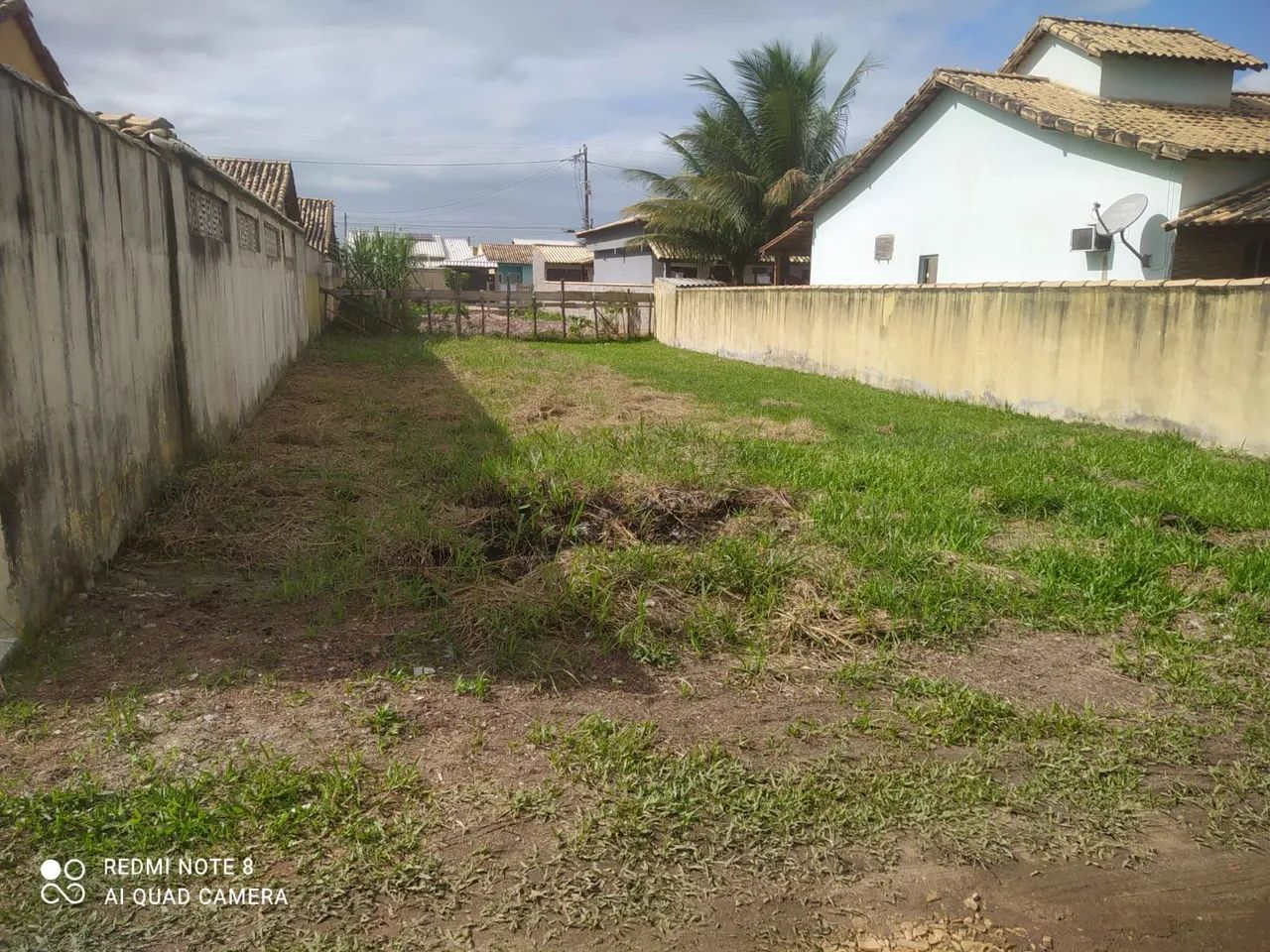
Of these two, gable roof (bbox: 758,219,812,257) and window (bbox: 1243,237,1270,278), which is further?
gable roof (bbox: 758,219,812,257)

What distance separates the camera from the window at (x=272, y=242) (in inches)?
459

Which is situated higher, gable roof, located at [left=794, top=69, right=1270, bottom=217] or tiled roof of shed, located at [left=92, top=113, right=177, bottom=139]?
gable roof, located at [left=794, top=69, right=1270, bottom=217]

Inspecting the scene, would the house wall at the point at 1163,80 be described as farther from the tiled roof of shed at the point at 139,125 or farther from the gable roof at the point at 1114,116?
the tiled roof of shed at the point at 139,125

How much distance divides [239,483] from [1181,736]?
531 centimetres

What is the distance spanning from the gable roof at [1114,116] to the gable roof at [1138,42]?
0.81 meters

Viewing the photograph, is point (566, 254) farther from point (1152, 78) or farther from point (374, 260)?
point (1152, 78)

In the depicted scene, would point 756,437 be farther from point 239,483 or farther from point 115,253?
point 115,253

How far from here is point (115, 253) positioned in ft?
15.6

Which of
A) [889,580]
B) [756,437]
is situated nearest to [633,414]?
[756,437]

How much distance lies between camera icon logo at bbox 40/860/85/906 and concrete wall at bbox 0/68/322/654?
1371 millimetres

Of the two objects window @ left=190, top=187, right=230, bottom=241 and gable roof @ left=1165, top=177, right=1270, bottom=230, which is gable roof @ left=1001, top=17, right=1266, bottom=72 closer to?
gable roof @ left=1165, top=177, right=1270, bottom=230

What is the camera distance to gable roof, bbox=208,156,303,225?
830 inches

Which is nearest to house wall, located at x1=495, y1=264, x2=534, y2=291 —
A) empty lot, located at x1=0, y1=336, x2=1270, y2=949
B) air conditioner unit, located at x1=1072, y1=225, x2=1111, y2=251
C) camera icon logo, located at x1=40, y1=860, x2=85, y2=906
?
air conditioner unit, located at x1=1072, y1=225, x2=1111, y2=251

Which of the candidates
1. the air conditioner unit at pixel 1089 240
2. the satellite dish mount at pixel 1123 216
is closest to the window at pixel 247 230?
the satellite dish mount at pixel 1123 216
